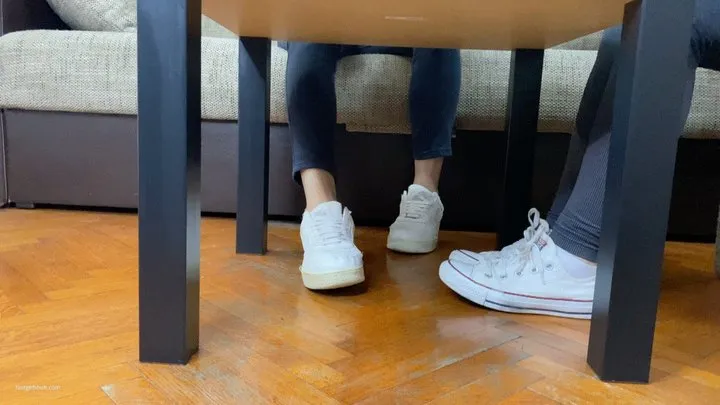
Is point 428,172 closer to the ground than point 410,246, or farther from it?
farther from it

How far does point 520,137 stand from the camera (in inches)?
39.1

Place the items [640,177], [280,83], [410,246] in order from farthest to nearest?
1. [280,83]
2. [410,246]
3. [640,177]

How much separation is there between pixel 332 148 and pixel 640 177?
53 centimetres

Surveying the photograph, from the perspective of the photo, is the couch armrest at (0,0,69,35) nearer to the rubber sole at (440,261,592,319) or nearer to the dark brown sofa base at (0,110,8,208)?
the dark brown sofa base at (0,110,8,208)

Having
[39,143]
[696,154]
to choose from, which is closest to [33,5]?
[39,143]

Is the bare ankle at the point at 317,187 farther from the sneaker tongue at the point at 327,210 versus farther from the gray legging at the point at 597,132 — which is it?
the gray legging at the point at 597,132

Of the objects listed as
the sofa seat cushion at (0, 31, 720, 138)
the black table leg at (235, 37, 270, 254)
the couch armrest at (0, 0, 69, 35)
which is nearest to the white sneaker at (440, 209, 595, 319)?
the black table leg at (235, 37, 270, 254)

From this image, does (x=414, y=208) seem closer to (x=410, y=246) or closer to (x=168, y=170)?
(x=410, y=246)

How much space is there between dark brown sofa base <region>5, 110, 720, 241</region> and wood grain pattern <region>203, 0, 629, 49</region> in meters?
0.34

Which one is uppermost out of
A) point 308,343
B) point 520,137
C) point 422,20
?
point 422,20

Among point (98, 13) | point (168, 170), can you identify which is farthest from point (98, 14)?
point (168, 170)

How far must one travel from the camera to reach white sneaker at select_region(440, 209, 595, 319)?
28.3 inches

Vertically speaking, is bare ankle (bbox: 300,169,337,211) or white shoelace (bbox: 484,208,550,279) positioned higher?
bare ankle (bbox: 300,169,337,211)

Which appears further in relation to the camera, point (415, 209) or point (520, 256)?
point (415, 209)
